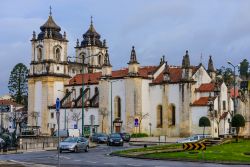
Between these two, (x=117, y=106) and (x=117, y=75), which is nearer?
(x=117, y=106)

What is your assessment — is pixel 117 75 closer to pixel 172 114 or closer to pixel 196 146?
pixel 172 114

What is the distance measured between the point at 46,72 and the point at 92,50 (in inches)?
683

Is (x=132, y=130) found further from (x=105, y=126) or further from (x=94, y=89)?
(x=94, y=89)

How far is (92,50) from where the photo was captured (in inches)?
4744

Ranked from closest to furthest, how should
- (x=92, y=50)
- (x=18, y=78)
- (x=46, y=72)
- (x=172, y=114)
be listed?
(x=172, y=114) → (x=46, y=72) → (x=92, y=50) → (x=18, y=78)

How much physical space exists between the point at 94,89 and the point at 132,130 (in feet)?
50.0

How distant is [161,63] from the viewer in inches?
3873

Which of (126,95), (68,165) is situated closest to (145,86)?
(126,95)

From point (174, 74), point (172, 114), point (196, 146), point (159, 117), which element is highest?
point (174, 74)

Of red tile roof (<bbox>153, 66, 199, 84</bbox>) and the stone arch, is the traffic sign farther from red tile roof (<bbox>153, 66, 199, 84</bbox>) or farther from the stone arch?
the stone arch

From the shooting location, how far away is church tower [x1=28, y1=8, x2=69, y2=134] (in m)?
106

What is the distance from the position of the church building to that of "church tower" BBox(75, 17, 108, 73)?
474cm

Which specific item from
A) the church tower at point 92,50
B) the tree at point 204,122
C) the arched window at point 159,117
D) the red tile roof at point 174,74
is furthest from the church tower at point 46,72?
the tree at point 204,122

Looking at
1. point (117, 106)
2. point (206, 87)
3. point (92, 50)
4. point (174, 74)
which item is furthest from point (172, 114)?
point (92, 50)
